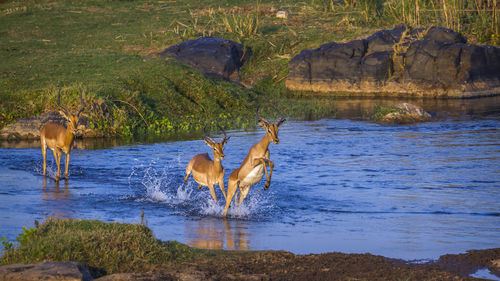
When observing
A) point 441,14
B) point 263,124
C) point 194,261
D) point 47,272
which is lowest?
point 194,261

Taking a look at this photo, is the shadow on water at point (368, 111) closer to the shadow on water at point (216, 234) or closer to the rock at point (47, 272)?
the shadow on water at point (216, 234)

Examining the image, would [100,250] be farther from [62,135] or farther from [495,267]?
[62,135]

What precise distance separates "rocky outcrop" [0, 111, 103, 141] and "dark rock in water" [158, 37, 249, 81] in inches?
306

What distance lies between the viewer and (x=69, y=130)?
1212cm

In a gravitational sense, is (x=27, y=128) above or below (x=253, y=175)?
above

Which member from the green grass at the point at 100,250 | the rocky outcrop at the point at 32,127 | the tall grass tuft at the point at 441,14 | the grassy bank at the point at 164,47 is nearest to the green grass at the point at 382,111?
the grassy bank at the point at 164,47

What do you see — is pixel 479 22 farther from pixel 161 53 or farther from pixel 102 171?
pixel 102 171

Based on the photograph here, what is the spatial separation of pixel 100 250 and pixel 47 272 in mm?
796

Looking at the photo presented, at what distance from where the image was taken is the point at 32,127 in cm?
1658

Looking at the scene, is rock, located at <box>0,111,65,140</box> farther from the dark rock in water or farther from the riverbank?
the riverbank

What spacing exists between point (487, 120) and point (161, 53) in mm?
12346

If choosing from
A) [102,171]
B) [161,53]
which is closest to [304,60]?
[161,53]

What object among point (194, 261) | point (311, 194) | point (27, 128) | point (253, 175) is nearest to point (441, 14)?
point (27, 128)

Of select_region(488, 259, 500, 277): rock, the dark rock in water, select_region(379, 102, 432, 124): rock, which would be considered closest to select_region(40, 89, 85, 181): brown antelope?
select_region(488, 259, 500, 277): rock
